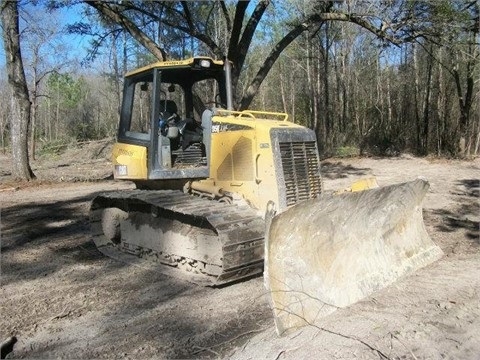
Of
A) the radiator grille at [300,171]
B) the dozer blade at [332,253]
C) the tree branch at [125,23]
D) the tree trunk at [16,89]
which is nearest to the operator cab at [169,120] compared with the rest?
the radiator grille at [300,171]

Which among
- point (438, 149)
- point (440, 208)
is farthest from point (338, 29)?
point (440, 208)

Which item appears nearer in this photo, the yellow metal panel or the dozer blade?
the dozer blade

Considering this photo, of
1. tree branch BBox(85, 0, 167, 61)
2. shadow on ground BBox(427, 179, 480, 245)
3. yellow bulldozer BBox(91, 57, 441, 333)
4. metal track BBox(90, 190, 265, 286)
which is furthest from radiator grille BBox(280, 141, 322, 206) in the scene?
tree branch BBox(85, 0, 167, 61)

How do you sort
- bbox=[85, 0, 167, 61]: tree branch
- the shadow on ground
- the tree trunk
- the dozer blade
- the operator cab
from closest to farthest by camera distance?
the dozer blade < the operator cab < the shadow on ground < bbox=[85, 0, 167, 61]: tree branch < the tree trunk

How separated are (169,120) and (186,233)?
170cm

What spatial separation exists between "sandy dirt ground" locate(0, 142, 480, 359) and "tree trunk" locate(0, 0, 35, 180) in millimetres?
7424

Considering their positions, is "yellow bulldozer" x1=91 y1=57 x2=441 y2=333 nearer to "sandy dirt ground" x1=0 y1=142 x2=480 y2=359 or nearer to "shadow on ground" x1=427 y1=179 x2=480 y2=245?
"sandy dirt ground" x1=0 y1=142 x2=480 y2=359

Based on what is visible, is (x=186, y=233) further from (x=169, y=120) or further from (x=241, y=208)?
(x=169, y=120)

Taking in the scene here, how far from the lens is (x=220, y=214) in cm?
549

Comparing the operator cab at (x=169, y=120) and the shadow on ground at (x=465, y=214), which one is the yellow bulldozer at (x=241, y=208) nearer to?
the operator cab at (x=169, y=120)

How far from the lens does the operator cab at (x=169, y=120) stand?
259 inches

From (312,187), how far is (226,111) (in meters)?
1.47

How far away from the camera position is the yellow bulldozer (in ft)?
14.6

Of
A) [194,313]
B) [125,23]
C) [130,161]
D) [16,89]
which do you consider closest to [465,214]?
[130,161]
